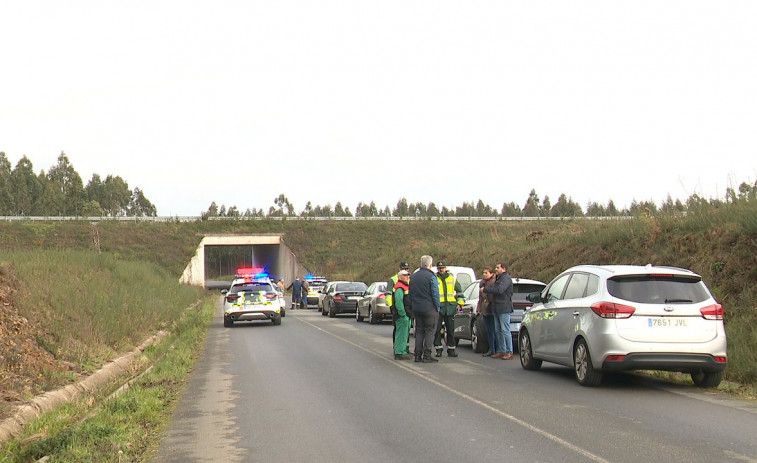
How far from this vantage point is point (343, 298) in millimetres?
32625

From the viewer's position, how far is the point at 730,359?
1257cm

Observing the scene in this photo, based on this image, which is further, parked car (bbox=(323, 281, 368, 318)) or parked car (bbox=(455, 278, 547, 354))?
parked car (bbox=(323, 281, 368, 318))

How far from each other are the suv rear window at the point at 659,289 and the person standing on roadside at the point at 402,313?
535 centimetres

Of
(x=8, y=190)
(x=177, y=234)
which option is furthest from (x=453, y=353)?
(x=8, y=190)

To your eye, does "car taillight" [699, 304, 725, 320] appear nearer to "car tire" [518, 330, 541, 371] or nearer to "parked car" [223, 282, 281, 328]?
"car tire" [518, 330, 541, 371]

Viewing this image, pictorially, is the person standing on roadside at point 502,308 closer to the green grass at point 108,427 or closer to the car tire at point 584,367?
the car tire at point 584,367

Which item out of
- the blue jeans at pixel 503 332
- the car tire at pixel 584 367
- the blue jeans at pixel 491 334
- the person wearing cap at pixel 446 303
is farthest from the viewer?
the person wearing cap at pixel 446 303

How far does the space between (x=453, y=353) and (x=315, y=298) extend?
1080 inches

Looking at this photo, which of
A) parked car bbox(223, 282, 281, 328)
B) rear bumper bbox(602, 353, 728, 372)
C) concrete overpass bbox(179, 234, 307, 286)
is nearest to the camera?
rear bumper bbox(602, 353, 728, 372)

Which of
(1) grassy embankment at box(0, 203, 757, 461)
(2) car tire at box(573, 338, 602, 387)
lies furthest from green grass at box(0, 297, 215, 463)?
(2) car tire at box(573, 338, 602, 387)

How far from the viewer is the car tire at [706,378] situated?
36.9 ft

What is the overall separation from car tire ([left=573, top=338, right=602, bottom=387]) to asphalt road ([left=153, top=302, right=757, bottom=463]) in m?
0.19

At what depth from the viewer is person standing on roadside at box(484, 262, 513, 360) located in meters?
15.3

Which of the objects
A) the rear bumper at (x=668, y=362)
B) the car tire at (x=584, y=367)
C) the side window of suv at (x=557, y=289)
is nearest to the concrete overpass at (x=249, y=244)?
the side window of suv at (x=557, y=289)
